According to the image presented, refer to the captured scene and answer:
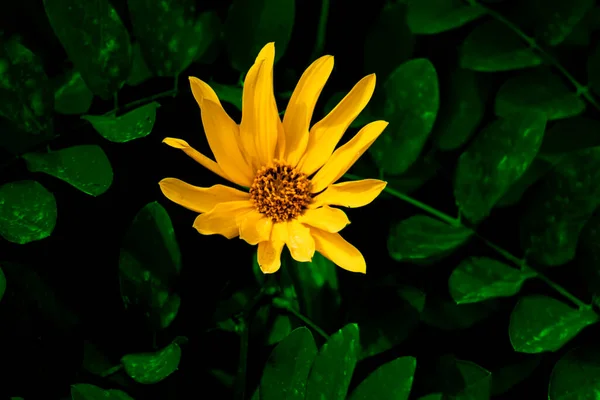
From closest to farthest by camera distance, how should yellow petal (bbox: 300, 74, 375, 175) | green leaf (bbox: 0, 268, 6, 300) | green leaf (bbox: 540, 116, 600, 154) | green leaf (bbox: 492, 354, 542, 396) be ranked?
green leaf (bbox: 0, 268, 6, 300)
yellow petal (bbox: 300, 74, 375, 175)
green leaf (bbox: 492, 354, 542, 396)
green leaf (bbox: 540, 116, 600, 154)

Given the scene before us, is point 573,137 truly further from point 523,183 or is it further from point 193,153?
point 193,153

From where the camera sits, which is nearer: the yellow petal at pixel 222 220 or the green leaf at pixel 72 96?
the yellow petal at pixel 222 220

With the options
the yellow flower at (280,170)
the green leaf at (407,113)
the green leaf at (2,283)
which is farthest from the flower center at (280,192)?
the green leaf at (2,283)

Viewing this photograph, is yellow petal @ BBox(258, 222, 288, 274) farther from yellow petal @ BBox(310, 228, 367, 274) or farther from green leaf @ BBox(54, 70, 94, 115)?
green leaf @ BBox(54, 70, 94, 115)

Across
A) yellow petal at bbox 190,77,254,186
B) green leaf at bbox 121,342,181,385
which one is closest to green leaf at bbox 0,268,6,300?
green leaf at bbox 121,342,181,385

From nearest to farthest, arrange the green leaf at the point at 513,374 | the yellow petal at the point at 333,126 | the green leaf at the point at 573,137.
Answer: the yellow petal at the point at 333,126
the green leaf at the point at 513,374
the green leaf at the point at 573,137

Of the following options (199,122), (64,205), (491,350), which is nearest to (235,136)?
(199,122)

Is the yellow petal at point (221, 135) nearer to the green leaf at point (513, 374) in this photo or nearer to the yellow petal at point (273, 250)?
the yellow petal at point (273, 250)
